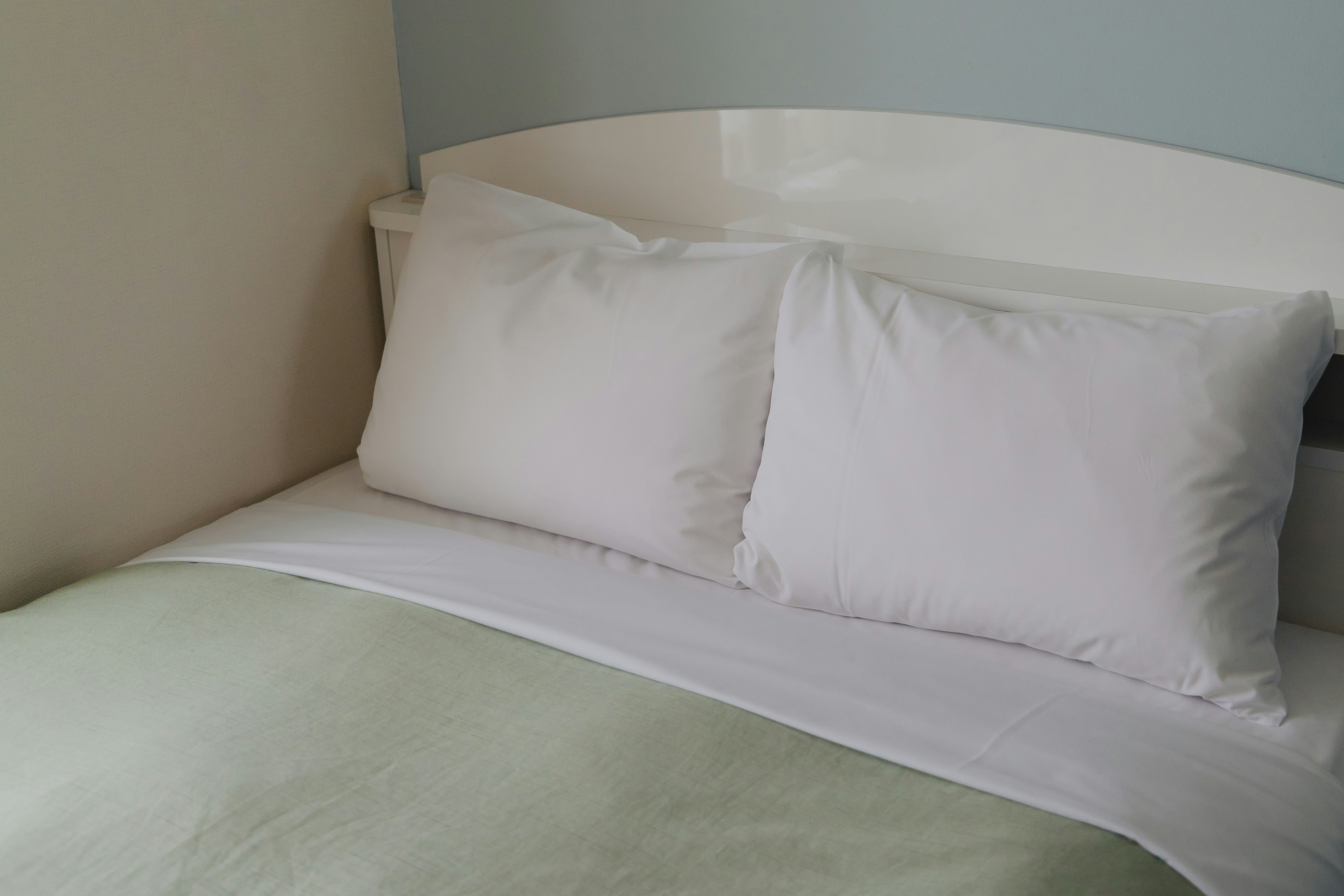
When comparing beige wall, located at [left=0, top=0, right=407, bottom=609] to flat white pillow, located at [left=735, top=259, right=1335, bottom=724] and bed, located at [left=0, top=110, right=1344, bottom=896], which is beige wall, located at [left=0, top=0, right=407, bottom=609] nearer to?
bed, located at [left=0, top=110, right=1344, bottom=896]

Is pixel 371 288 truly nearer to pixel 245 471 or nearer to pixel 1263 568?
pixel 245 471

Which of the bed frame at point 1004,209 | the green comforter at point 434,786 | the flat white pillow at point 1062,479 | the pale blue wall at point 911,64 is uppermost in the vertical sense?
the pale blue wall at point 911,64

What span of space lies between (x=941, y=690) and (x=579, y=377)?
61 centimetres

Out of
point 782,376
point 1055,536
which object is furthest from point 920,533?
point 782,376

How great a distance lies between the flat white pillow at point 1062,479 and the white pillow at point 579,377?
0.37 ft

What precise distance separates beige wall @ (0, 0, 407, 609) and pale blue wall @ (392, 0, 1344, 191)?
0.21m

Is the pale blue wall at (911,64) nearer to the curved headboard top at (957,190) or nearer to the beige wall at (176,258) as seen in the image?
the curved headboard top at (957,190)

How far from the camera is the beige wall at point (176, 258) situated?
1373 millimetres

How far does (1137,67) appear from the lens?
1321 mm

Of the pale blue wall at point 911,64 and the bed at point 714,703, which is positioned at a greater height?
the pale blue wall at point 911,64

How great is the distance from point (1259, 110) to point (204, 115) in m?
1.38

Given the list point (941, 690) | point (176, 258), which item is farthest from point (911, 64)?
point (176, 258)

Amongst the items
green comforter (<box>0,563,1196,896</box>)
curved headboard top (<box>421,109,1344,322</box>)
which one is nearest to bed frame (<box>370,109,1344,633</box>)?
curved headboard top (<box>421,109,1344,322</box>)

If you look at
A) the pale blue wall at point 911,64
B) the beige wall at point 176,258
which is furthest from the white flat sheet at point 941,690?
Result: the pale blue wall at point 911,64
